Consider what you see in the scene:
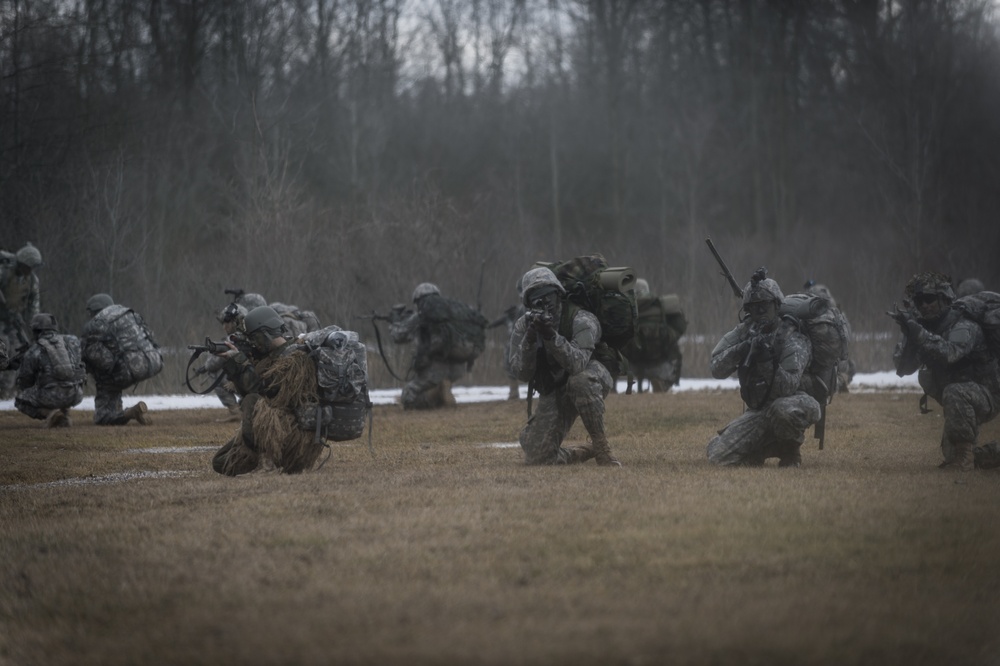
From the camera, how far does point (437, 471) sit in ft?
34.8

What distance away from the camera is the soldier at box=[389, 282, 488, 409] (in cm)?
1964

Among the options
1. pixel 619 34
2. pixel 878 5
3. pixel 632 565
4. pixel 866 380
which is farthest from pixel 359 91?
pixel 632 565

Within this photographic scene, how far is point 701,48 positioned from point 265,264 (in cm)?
2633

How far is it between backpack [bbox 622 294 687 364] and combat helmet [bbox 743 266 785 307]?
29.8ft

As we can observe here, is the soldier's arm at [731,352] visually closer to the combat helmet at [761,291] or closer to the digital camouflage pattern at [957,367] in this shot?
the combat helmet at [761,291]

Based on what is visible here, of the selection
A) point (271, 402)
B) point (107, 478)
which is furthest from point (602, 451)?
point (107, 478)

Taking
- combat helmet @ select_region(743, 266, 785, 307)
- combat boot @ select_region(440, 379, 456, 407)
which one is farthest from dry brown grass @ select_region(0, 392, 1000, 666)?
combat boot @ select_region(440, 379, 456, 407)

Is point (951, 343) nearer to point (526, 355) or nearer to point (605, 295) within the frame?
point (605, 295)

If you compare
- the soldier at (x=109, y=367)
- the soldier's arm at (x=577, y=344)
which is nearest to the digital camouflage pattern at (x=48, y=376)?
the soldier at (x=109, y=367)

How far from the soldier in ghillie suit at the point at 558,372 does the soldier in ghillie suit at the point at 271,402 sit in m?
1.79

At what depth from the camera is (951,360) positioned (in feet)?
33.4

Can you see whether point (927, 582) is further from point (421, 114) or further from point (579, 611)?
point (421, 114)

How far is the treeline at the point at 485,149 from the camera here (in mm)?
26781

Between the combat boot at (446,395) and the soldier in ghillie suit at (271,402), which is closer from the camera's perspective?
the soldier in ghillie suit at (271,402)
